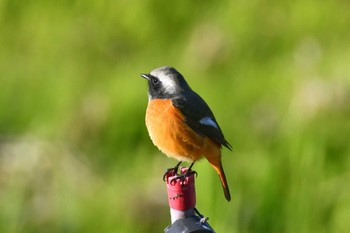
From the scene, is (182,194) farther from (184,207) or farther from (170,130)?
(170,130)

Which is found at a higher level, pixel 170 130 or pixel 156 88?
pixel 156 88

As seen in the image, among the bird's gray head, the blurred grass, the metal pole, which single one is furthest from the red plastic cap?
the blurred grass

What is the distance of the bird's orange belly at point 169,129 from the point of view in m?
3.01

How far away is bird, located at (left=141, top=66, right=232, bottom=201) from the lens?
9.73 feet

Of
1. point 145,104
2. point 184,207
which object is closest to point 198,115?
point 184,207

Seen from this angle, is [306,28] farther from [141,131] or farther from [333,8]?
[141,131]

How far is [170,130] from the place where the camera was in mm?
3018

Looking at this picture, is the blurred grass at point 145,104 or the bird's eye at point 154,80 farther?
the blurred grass at point 145,104

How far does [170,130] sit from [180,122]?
1.7 inches

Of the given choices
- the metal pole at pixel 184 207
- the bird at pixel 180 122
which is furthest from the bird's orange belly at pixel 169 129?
the metal pole at pixel 184 207

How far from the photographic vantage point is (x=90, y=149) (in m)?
4.74

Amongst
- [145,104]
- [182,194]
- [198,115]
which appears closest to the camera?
[182,194]

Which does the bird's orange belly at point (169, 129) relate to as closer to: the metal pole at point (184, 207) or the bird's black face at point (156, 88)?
the bird's black face at point (156, 88)

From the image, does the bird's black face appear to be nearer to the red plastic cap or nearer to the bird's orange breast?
the bird's orange breast
